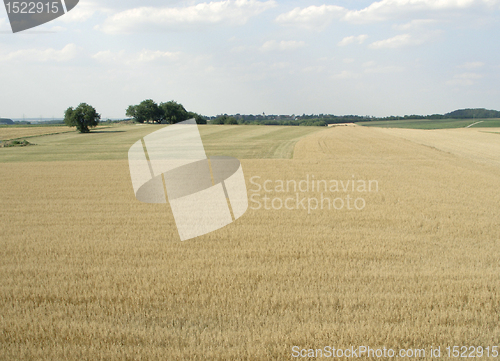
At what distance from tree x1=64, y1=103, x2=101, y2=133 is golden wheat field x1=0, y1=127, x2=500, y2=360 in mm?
57316

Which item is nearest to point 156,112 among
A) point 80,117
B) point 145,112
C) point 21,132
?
point 145,112

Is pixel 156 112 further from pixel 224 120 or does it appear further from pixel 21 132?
pixel 21 132

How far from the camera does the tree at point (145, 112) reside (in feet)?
292

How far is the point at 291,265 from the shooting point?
7754 mm

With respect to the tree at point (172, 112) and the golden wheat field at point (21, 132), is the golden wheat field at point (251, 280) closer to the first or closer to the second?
the golden wheat field at point (21, 132)

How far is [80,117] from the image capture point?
6581 cm

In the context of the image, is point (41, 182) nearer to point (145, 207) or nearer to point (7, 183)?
point (7, 183)
